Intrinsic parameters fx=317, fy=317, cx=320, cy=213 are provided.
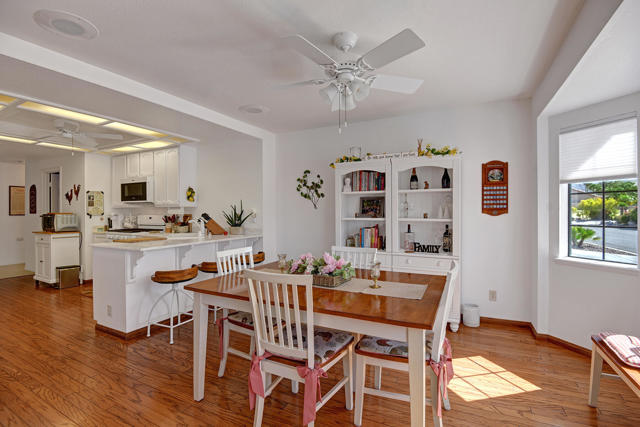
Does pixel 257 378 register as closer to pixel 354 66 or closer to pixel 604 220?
pixel 354 66

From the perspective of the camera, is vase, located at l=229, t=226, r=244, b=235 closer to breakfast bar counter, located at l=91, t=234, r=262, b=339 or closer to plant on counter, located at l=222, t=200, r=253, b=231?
plant on counter, located at l=222, t=200, r=253, b=231

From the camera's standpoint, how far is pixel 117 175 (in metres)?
5.99

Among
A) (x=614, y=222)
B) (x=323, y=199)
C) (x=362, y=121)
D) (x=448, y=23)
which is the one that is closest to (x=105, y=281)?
(x=323, y=199)

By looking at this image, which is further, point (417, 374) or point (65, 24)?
point (65, 24)

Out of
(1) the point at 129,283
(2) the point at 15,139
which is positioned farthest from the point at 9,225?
(1) the point at 129,283

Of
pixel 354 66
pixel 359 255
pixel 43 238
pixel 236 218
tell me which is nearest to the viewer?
pixel 354 66

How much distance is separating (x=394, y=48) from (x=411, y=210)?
2512 millimetres

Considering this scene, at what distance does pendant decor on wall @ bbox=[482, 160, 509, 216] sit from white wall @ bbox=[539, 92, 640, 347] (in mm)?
434

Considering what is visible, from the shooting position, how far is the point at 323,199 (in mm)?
4570

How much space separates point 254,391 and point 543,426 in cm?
175

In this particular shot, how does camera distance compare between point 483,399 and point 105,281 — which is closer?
point 483,399

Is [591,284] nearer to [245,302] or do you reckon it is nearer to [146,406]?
[245,302]

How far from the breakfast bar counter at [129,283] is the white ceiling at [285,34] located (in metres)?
1.70

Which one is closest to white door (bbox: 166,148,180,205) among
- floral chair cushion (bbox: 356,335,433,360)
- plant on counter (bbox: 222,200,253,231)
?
plant on counter (bbox: 222,200,253,231)
